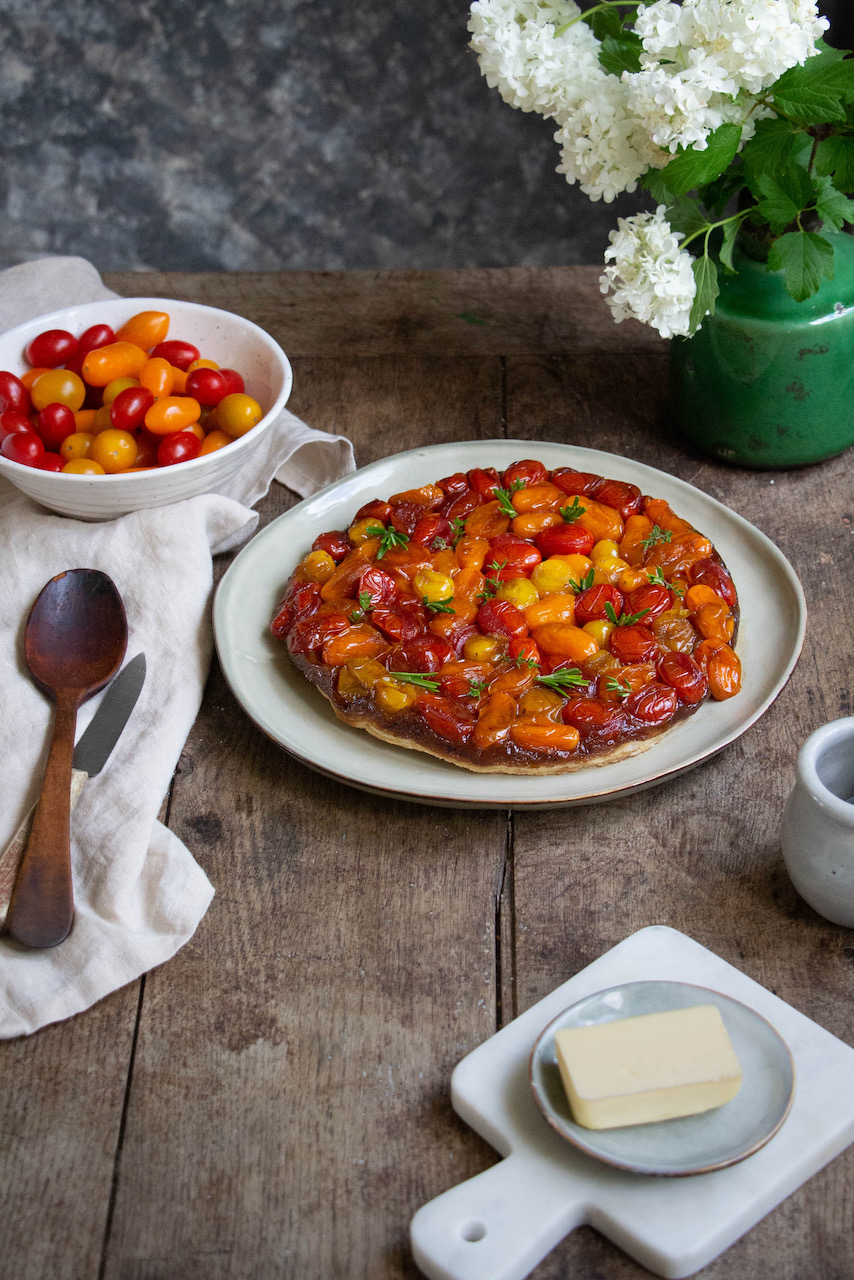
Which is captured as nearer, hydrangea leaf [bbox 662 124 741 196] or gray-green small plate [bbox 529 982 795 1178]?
gray-green small plate [bbox 529 982 795 1178]

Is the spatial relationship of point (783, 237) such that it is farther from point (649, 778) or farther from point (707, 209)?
point (649, 778)

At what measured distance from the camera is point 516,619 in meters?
1.29

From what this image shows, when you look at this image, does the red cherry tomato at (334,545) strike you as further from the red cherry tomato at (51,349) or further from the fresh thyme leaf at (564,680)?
the red cherry tomato at (51,349)

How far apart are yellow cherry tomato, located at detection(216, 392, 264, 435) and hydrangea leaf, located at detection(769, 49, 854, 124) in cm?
74

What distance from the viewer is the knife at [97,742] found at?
3.69 ft

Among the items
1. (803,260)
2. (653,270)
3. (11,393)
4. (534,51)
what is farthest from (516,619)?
(11,393)

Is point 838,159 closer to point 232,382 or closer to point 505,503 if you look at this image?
point 505,503

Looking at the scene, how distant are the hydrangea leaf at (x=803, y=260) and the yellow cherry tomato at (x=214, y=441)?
0.73 meters

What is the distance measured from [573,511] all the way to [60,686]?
64 cm

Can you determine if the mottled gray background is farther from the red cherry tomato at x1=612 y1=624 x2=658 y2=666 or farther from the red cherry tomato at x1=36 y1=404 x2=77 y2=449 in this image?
the red cherry tomato at x1=612 y1=624 x2=658 y2=666

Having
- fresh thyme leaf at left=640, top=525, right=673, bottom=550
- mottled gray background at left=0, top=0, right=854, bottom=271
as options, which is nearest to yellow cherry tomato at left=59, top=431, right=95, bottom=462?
fresh thyme leaf at left=640, top=525, right=673, bottom=550

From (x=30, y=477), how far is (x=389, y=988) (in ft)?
2.58

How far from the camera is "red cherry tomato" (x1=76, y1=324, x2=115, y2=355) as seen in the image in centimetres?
163

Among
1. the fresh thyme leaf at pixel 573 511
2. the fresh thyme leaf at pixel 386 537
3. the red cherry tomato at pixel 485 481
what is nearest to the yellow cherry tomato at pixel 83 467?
the fresh thyme leaf at pixel 386 537
